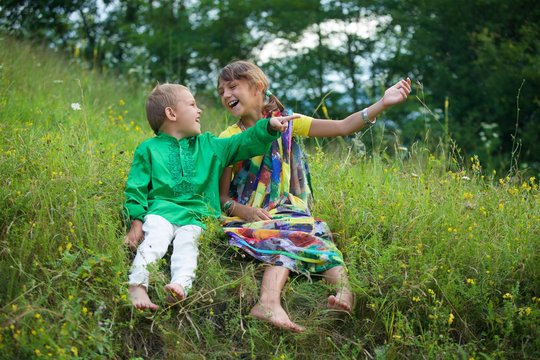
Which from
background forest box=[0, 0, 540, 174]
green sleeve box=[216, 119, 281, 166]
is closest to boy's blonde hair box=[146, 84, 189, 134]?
green sleeve box=[216, 119, 281, 166]

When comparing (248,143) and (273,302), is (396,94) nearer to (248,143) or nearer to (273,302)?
(248,143)

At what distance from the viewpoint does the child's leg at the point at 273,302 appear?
127 inches

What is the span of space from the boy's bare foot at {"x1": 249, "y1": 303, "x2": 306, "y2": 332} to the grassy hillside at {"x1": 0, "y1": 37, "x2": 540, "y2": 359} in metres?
0.06

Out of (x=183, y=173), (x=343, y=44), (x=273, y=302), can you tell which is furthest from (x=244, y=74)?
(x=343, y=44)

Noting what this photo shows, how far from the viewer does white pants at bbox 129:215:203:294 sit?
3289 mm

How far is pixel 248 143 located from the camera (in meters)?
3.66

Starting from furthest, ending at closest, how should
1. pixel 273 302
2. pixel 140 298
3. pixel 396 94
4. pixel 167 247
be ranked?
pixel 396 94
pixel 167 247
pixel 273 302
pixel 140 298

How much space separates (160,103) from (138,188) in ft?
1.71

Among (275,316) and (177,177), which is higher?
(177,177)

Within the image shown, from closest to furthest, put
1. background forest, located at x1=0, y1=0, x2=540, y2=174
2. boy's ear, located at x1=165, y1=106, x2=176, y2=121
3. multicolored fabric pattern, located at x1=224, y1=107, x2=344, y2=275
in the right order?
multicolored fabric pattern, located at x1=224, y1=107, x2=344, y2=275
boy's ear, located at x1=165, y1=106, x2=176, y2=121
background forest, located at x1=0, y1=0, x2=540, y2=174

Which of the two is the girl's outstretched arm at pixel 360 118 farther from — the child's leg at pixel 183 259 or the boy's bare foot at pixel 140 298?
the boy's bare foot at pixel 140 298

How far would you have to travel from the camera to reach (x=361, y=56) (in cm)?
1169

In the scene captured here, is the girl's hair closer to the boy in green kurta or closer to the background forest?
the boy in green kurta

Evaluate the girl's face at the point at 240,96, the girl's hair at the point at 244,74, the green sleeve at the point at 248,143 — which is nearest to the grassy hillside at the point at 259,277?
the green sleeve at the point at 248,143
